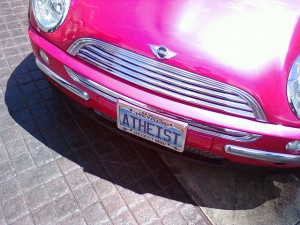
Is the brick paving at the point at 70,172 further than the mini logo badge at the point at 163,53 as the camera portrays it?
Yes

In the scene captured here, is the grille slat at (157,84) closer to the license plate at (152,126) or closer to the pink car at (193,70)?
the pink car at (193,70)

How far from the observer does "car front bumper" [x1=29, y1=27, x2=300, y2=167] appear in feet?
5.49

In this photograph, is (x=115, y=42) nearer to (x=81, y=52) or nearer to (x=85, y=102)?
(x=81, y=52)

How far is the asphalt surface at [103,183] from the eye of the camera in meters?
2.06

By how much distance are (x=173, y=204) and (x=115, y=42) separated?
1.05 meters

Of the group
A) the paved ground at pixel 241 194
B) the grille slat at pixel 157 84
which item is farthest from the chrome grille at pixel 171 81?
the paved ground at pixel 241 194

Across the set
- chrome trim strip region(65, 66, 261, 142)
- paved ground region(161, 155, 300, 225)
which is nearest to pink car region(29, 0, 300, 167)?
chrome trim strip region(65, 66, 261, 142)

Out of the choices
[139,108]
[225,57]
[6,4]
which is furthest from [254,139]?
[6,4]

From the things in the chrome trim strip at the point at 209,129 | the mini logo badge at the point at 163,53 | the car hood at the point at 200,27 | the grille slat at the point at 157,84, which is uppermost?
the car hood at the point at 200,27

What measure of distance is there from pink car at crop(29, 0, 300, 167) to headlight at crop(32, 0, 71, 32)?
0.01 meters

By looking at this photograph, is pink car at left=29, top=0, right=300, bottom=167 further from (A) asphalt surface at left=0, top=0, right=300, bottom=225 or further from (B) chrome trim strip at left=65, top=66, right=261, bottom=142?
(A) asphalt surface at left=0, top=0, right=300, bottom=225

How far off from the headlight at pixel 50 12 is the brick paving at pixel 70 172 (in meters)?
0.77

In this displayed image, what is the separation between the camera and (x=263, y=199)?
2.21 meters

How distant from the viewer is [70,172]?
2.23 meters
